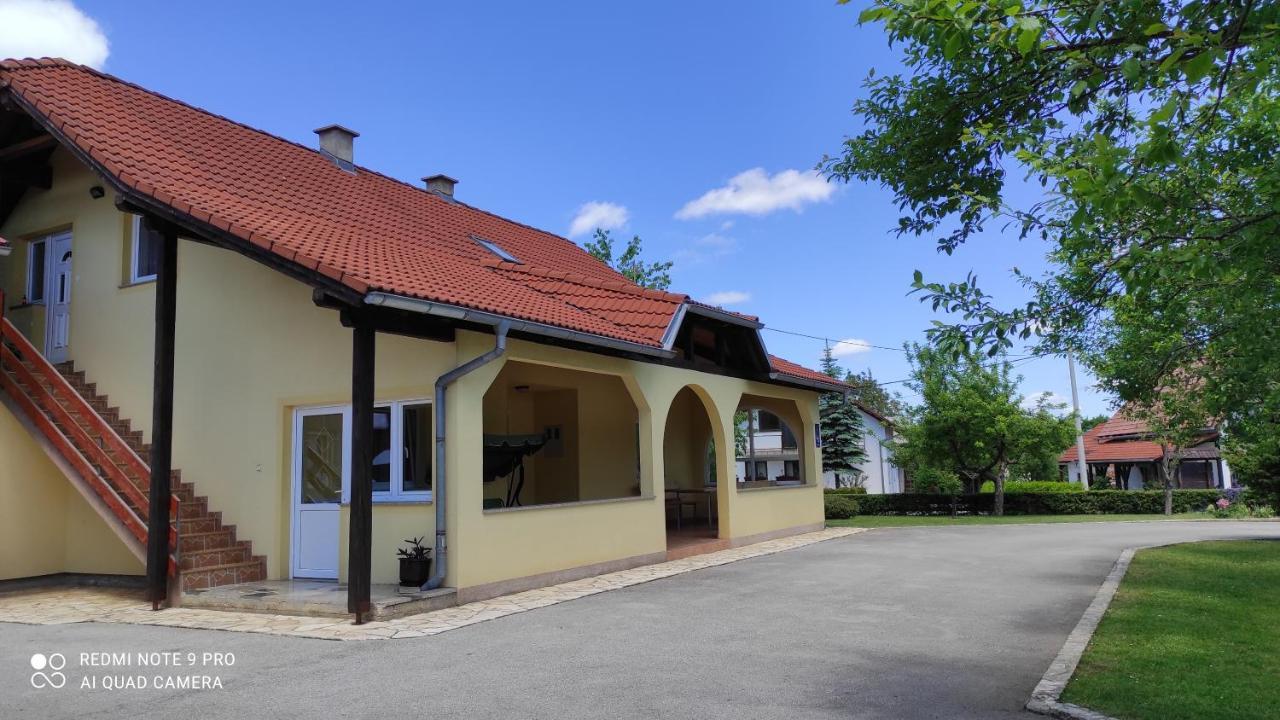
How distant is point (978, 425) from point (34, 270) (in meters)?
24.4

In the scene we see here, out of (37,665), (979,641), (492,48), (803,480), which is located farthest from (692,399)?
(37,665)

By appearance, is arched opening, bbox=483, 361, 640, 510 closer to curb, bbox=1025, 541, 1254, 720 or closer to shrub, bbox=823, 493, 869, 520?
shrub, bbox=823, 493, 869, 520

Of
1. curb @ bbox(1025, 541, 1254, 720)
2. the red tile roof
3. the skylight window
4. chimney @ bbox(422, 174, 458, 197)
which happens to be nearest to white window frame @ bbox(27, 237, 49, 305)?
the skylight window

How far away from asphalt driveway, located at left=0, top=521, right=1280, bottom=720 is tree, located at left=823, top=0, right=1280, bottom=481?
7.77 ft

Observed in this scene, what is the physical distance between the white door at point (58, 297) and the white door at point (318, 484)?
4893mm

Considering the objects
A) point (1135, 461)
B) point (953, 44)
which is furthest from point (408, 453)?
point (1135, 461)

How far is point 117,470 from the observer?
9.77 meters

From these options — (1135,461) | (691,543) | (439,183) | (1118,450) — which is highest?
(439,183)

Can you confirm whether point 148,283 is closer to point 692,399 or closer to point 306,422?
point 306,422

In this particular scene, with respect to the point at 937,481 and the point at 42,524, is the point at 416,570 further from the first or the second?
the point at 937,481

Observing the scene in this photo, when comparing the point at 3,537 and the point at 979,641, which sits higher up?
the point at 3,537

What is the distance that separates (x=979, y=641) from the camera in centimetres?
686

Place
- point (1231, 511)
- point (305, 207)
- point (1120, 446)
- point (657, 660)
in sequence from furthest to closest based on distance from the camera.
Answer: point (1120, 446)
point (1231, 511)
point (305, 207)
point (657, 660)

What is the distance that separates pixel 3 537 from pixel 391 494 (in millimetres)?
5025
